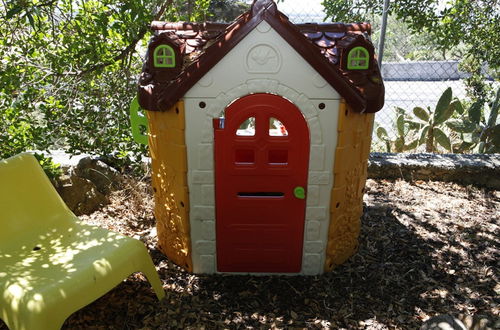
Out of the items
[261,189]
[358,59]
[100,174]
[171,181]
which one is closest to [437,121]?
[358,59]

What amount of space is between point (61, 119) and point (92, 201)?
810 millimetres

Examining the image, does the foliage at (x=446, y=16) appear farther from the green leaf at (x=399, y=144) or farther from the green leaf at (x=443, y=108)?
the green leaf at (x=399, y=144)

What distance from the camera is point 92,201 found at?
13.0ft

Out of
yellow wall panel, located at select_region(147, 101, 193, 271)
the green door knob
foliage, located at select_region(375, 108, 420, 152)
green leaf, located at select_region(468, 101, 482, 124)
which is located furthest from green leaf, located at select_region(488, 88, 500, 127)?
yellow wall panel, located at select_region(147, 101, 193, 271)

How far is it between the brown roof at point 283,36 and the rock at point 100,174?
167 cm

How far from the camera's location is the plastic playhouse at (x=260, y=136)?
2492 mm

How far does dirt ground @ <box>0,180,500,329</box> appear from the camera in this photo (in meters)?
2.67

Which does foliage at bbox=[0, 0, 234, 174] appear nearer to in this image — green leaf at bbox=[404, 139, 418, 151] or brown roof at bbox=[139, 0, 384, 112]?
brown roof at bbox=[139, 0, 384, 112]

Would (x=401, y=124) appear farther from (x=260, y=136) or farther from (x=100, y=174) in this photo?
(x=100, y=174)

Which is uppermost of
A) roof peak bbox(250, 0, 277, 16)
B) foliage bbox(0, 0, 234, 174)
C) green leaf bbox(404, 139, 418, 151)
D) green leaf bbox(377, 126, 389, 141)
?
roof peak bbox(250, 0, 277, 16)

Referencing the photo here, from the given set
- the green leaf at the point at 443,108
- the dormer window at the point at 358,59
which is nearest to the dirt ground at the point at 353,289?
the dormer window at the point at 358,59

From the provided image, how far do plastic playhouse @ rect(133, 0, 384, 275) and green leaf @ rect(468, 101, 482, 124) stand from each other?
2.84 metres

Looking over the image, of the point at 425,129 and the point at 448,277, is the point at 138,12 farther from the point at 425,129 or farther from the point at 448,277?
the point at 425,129

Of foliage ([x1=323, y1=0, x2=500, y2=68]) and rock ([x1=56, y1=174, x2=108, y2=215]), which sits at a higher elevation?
foliage ([x1=323, y1=0, x2=500, y2=68])
